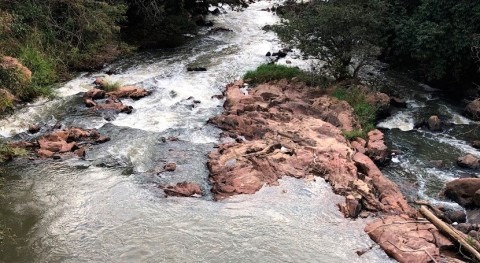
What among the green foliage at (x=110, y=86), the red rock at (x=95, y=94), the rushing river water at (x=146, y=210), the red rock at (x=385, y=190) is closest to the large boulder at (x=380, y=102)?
the red rock at (x=385, y=190)

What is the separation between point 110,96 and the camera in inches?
719

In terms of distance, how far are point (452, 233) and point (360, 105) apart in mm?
8129

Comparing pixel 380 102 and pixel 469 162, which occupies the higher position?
pixel 380 102

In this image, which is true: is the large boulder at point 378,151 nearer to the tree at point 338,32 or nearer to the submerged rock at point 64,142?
the tree at point 338,32

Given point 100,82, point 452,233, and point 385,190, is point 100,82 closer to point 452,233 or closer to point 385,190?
point 385,190

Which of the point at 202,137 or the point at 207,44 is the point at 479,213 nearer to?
the point at 202,137

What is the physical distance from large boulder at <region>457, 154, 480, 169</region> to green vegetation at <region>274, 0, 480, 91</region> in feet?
13.6

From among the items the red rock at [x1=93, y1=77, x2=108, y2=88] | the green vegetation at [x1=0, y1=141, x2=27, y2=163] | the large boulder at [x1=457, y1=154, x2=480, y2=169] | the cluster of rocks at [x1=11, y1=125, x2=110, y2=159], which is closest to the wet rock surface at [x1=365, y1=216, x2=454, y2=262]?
A: the large boulder at [x1=457, y1=154, x2=480, y2=169]

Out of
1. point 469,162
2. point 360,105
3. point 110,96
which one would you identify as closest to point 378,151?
point 469,162

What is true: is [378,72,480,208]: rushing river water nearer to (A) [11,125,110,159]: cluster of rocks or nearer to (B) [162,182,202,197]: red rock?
(B) [162,182,202,197]: red rock

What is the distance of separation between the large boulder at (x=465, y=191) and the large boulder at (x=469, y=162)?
84.3 inches

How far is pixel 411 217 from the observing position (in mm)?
11820

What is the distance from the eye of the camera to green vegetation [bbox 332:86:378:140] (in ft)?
56.7

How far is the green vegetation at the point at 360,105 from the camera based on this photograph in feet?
56.7
